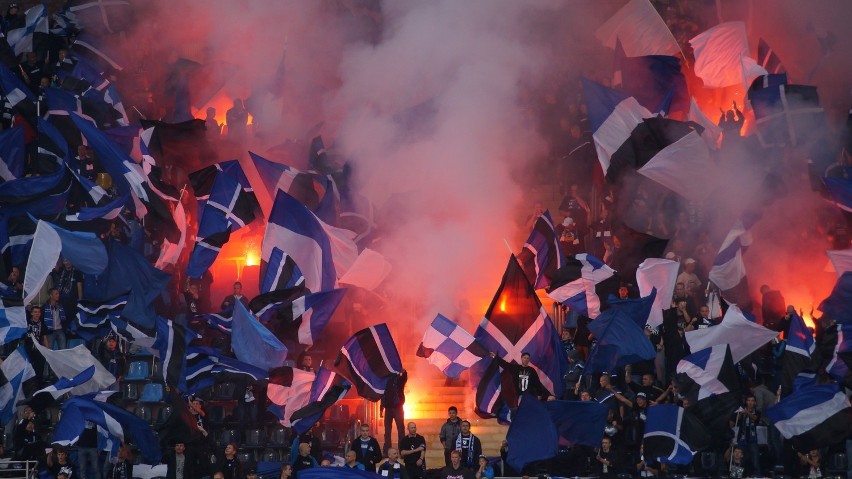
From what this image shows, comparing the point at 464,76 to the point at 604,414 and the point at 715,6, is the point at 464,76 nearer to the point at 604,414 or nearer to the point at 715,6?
the point at 715,6

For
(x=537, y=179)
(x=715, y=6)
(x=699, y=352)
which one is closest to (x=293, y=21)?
(x=537, y=179)

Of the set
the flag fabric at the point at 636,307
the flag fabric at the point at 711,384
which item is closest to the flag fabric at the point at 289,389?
the flag fabric at the point at 636,307

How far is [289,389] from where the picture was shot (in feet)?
64.7

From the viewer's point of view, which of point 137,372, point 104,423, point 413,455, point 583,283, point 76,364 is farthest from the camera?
point 137,372

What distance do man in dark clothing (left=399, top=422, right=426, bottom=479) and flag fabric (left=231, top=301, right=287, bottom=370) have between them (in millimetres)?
2273

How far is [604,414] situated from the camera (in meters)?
18.2

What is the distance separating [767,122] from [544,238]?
13.7 ft

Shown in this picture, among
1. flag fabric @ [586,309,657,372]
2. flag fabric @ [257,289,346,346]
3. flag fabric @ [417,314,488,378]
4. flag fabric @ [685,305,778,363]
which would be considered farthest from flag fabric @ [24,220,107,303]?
flag fabric @ [685,305,778,363]

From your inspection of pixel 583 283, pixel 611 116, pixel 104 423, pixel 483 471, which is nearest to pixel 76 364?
pixel 104 423

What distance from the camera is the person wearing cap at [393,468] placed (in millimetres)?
18234

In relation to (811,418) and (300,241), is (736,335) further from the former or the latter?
(300,241)

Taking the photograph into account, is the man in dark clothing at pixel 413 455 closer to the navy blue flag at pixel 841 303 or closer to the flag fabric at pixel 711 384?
the flag fabric at pixel 711 384

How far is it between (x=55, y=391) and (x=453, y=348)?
5.07 m

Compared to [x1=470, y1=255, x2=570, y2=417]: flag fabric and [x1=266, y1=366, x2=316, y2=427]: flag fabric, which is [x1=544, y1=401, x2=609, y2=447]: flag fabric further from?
[x1=266, y1=366, x2=316, y2=427]: flag fabric
